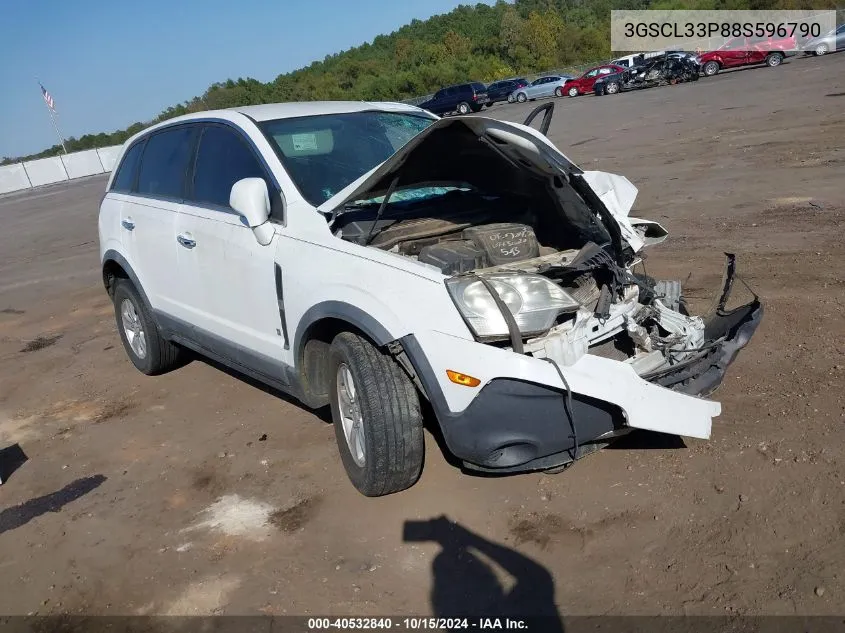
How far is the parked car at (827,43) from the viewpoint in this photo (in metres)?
32.8

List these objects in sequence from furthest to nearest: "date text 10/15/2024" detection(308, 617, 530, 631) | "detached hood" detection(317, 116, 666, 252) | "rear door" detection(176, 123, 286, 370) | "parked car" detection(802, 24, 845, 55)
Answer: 1. "parked car" detection(802, 24, 845, 55)
2. "rear door" detection(176, 123, 286, 370)
3. "detached hood" detection(317, 116, 666, 252)
4. "date text 10/15/2024" detection(308, 617, 530, 631)

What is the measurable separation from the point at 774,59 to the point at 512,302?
34.8 meters

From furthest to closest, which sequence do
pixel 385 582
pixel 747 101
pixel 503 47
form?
1. pixel 503 47
2. pixel 747 101
3. pixel 385 582

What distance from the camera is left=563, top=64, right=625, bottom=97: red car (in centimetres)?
3819

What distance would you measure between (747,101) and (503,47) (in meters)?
53.6

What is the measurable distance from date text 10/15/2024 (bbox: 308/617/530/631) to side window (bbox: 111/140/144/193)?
4070 millimetres

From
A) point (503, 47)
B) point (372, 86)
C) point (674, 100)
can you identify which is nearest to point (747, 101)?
point (674, 100)

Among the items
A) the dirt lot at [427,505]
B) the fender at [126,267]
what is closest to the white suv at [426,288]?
the dirt lot at [427,505]

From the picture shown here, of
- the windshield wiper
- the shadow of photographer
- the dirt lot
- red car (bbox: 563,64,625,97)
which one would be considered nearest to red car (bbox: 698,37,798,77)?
red car (bbox: 563,64,625,97)

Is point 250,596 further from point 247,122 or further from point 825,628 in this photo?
point 247,122

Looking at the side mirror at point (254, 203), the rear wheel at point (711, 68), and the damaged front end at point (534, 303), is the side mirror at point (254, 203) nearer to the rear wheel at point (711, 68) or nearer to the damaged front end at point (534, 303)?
the damaged front end at point (534, 303)

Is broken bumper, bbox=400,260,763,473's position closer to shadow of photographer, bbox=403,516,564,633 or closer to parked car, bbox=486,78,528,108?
shadow of photographer, bbox=403,516,564,633

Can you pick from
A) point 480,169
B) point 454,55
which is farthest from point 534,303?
point 454,55

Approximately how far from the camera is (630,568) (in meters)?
3.04
